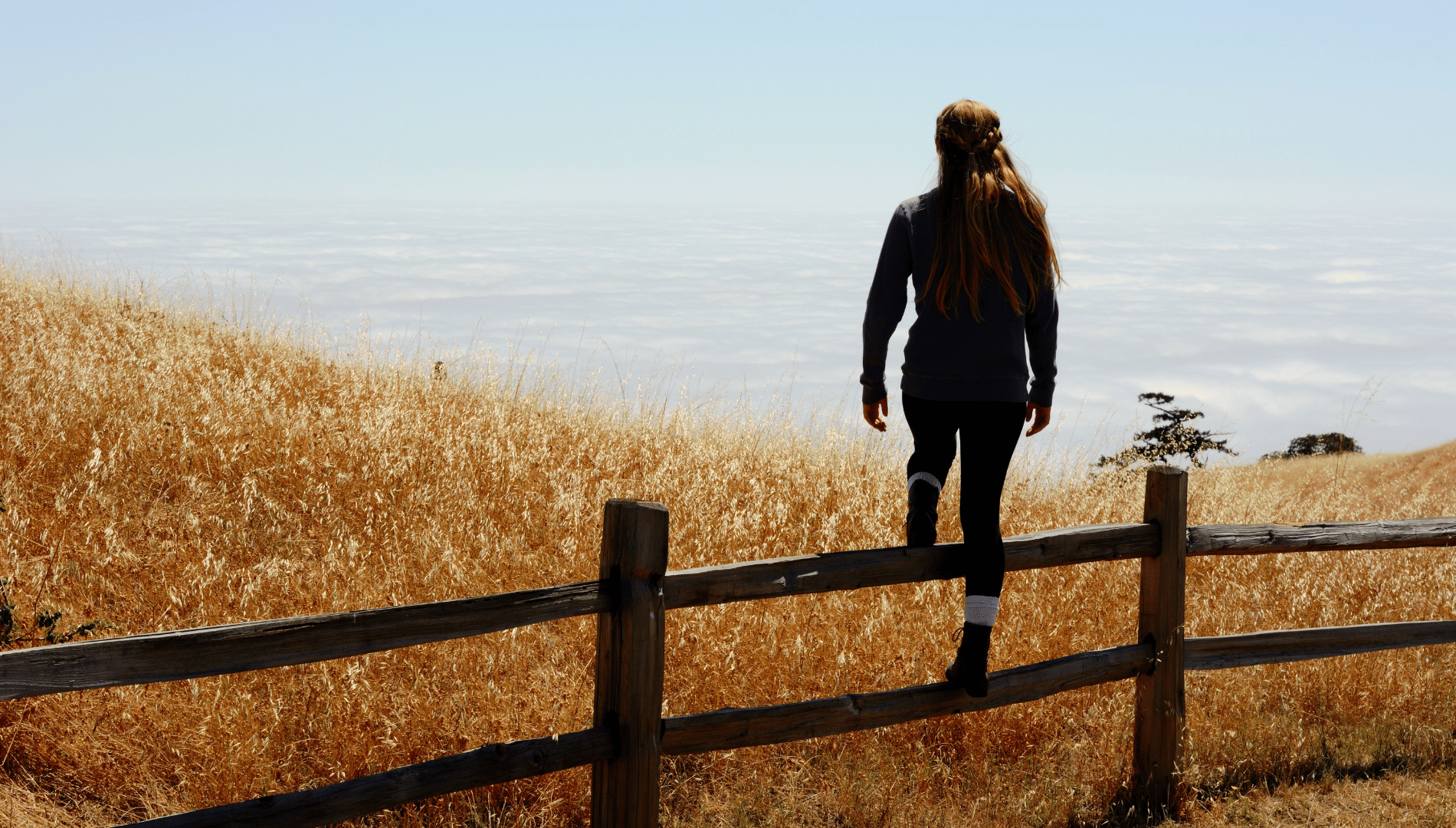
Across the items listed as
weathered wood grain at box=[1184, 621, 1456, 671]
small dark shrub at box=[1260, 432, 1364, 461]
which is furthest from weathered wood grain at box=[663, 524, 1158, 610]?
small dark shrub at box=[1260, 432, 1364, 461]

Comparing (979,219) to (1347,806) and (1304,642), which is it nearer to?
(1304,642)

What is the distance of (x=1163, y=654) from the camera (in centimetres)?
418

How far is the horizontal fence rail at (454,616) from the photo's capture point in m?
2.40

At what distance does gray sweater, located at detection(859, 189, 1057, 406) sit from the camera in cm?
346

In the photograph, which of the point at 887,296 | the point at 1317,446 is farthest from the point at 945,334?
the point at 1317,446

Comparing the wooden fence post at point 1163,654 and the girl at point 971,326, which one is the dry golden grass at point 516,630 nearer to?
the wooden fence post at point 1163,654

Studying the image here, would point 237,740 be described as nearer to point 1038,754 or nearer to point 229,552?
point 229,552

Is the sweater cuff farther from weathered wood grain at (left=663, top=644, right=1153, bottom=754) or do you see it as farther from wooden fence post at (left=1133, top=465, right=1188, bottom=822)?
weathered wood grain at (left=663, top=644, right=1153, bottom=754)

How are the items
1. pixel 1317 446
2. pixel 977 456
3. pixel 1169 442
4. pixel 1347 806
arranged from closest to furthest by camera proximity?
1. pixel 977 456
2. pixel 1347 806
3. pixel 1169 442
4. pixel 1317 446

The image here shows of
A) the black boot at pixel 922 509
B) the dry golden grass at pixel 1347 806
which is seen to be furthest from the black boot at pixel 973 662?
the dry golden grass at pixel 1347 806

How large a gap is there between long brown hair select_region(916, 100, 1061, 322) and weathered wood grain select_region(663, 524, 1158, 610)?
3.04 ft

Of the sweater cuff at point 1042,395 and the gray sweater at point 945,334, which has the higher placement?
the gray sweater at point 945,334

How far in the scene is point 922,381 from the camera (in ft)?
11.5

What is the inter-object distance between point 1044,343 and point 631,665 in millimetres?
1971
